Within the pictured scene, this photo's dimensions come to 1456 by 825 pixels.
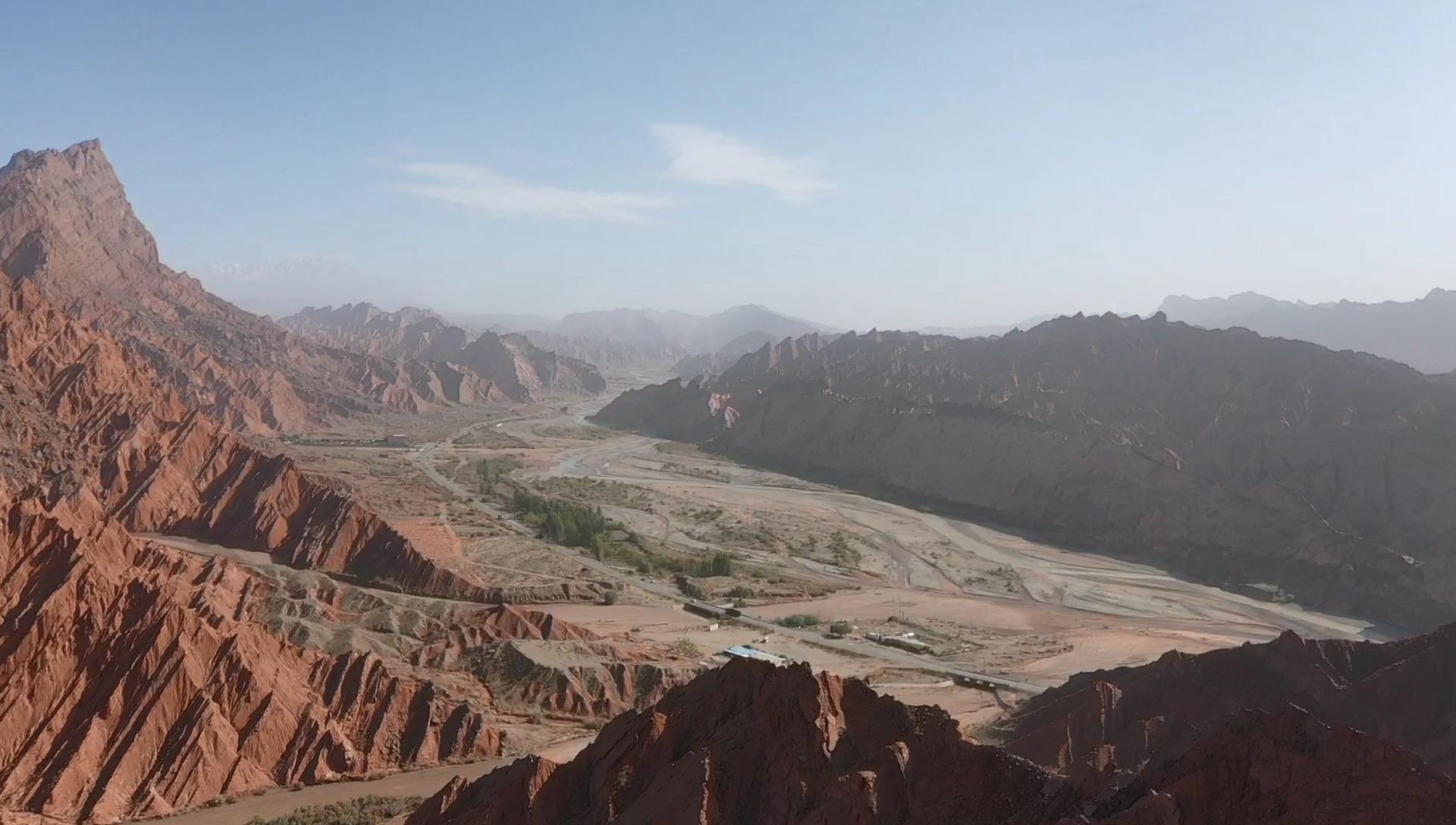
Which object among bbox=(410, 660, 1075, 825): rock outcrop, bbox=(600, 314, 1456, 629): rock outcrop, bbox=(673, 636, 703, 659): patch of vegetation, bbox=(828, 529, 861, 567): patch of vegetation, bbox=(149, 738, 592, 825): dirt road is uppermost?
bbox=(600, 314, 1456, 629): rock outcrop

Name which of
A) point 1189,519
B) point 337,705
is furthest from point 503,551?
point 1189,519

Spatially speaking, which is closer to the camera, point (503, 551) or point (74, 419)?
point (74, 419)

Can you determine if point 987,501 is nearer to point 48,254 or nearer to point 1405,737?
point 1405,737

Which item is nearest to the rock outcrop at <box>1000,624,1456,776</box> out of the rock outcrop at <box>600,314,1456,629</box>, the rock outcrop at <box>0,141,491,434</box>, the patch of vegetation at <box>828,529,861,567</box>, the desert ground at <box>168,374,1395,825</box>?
the desert ground at <box>168,374,1395,825</box>

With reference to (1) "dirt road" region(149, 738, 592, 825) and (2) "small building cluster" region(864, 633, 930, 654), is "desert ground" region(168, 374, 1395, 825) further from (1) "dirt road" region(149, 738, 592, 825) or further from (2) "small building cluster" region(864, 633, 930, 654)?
(2) "small building cluster" region(864, 633, 930, 654)

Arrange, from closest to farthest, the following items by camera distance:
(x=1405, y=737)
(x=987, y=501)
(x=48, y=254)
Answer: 1. (x=1405, y=737)
2. (x=987, y=501)
3. (x=48, y=254)

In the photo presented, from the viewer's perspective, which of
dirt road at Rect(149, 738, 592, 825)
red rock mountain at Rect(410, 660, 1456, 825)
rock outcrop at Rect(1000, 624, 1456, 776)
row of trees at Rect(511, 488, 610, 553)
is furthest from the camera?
row of trees at Rect(511, 488, 610, 553)

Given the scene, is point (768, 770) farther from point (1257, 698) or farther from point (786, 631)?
point (786, 631)

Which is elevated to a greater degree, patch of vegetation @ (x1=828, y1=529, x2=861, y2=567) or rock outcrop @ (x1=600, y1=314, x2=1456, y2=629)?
rock outcrop @ (x1=600, y1=314, x2=1456, y2=629)
